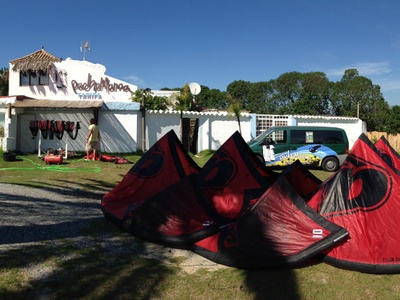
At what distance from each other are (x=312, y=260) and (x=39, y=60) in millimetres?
21012

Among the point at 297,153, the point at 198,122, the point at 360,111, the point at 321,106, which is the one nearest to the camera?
the point at 297,153

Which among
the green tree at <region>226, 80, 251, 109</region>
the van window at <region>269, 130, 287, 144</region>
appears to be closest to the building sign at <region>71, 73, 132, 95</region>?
the van window at <region>269, 130, 287, 144</region>

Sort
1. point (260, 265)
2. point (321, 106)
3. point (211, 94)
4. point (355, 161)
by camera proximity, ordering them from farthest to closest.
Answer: point (211, 94), point (321, 106), point (355, 161), point (260, 265)

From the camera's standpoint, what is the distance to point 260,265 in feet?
14.9

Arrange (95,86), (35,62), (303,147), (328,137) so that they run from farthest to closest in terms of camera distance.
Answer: (35,62)
(95,86)
(328,137)
(303,147)

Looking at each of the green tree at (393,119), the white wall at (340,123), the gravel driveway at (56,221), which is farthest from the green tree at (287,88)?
the gravel driveway at (56,221)

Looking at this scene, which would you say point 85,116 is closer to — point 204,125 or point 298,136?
point 204,125

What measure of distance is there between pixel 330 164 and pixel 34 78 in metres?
16.5

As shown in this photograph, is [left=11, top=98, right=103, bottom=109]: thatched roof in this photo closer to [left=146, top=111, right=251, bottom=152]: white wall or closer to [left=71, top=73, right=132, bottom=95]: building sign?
[left=71, top=73, right=132, bottom=95]: building sign

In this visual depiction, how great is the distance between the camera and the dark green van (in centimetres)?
1547

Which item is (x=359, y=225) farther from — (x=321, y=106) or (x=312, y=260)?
(x=321, y=106)

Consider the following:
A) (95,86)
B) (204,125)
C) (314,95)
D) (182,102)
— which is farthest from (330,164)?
(314,95)

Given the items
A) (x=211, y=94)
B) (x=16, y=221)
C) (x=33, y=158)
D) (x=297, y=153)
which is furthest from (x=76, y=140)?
(x=211, y=94)

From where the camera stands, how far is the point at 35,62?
71.7 ft
